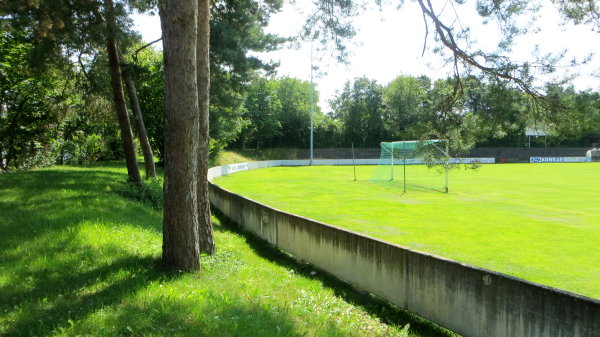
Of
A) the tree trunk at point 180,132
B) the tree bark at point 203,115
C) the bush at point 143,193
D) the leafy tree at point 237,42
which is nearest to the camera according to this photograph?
the tree trunk at point 180,132

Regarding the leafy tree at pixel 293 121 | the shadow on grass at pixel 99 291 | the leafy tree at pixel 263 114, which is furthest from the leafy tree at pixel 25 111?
the leafy tree at pixel 293 121

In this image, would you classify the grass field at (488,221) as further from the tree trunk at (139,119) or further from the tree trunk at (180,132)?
the tree trunk at (180,132)

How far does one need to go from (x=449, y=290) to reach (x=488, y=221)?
1058 cm

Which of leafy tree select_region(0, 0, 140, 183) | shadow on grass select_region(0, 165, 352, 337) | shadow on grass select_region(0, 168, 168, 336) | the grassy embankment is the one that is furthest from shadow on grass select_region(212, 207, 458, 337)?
leafy tree select_region(0, 0, 140, 183)

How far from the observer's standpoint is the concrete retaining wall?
462 centimetres

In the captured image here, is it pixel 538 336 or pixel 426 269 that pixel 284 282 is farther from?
pixel 538 336

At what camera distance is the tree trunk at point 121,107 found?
1450 centimetres

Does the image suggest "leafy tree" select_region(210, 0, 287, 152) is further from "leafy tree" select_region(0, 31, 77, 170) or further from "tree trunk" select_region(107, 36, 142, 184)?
"leafy tree" select_region(0, 31, 77, 170)

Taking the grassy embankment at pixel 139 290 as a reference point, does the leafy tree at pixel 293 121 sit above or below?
above

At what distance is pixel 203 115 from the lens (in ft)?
26.1

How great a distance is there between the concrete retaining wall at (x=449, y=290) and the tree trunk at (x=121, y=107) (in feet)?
27.4

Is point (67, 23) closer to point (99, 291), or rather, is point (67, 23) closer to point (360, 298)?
point (99, 291)

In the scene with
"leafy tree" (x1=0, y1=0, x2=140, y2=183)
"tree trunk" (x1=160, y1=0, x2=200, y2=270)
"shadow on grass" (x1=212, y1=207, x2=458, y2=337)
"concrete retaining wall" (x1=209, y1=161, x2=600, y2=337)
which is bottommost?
"shadow on grass" (x1=212, y1=207, x2=458, y2=337)

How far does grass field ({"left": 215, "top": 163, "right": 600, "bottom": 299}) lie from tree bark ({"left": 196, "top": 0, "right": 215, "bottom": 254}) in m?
5.75
